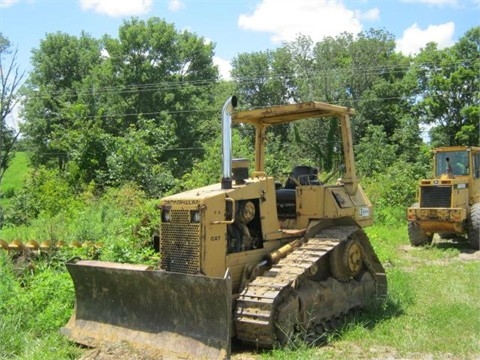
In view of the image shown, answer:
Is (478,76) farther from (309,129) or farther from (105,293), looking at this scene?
(105,293)

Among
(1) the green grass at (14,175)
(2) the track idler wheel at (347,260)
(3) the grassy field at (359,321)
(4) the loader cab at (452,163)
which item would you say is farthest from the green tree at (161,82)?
(2) the track idler wheel at (347,260)

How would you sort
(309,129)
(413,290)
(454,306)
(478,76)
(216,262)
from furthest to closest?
(309,129), (478,76), (413,290), (454,306), (216,262)

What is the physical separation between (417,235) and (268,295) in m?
10.6

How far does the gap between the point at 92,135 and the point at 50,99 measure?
17388mm

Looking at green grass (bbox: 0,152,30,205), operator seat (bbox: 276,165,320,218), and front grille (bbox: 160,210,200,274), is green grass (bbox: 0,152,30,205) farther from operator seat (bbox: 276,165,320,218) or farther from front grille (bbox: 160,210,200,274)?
front grille (bbox: 160,210,200,274)

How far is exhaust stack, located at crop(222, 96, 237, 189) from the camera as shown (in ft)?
21.8

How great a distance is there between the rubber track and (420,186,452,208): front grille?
9.11 metres

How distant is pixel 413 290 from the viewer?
902 centimetres

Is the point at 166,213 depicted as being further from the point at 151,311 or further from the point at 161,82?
the point at 161,82

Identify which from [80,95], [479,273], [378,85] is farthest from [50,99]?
[479,273]

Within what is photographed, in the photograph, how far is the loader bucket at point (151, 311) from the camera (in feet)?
19.5

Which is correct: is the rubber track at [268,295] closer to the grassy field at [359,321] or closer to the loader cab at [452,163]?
the grassy field at [359,321]

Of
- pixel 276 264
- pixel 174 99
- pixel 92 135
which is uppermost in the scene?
pixel 174 99

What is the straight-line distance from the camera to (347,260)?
7707 millimetres
